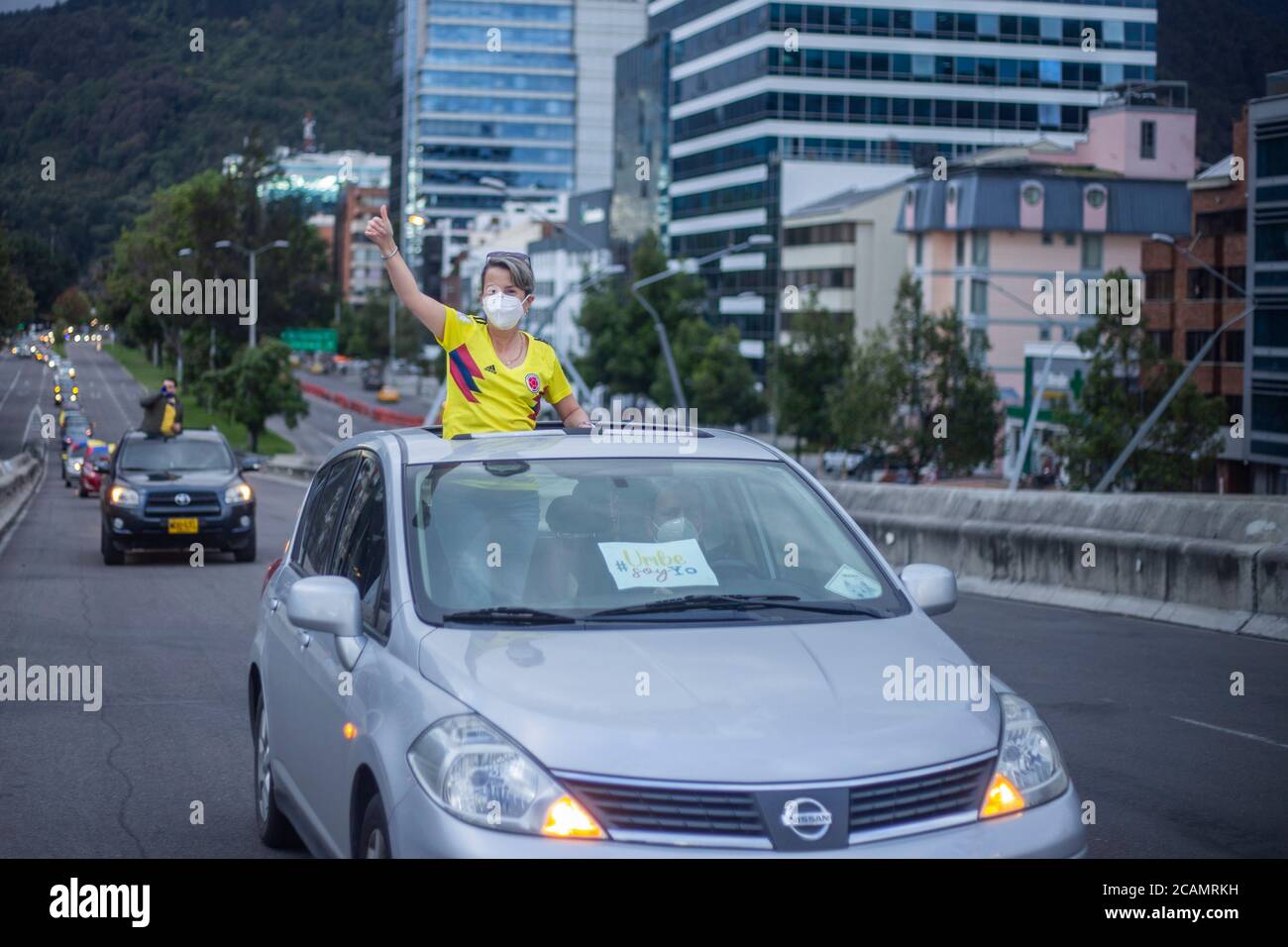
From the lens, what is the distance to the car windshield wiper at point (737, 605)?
5271mm

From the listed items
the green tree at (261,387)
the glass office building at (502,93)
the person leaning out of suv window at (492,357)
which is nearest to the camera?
the person leaning out of suv window at (492,357)

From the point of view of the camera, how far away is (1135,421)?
56.6 meters

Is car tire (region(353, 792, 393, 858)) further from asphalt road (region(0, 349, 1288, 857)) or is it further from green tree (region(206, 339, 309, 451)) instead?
green tree (region(206, 339, 309, 451))

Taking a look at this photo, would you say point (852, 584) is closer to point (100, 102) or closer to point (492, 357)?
point (492, 357)

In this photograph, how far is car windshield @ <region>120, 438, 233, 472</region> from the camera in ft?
73.6

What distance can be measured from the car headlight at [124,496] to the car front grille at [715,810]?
714 inches

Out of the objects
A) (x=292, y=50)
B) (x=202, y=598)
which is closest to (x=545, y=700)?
(x=202, y=598)

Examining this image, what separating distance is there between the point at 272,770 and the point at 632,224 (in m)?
119

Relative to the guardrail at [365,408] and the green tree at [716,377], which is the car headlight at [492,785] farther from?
the guardrail at [365,408]

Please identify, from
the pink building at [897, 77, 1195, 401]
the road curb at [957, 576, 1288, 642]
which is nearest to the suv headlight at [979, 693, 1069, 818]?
the road curb at [957, 576, 1288, 642]

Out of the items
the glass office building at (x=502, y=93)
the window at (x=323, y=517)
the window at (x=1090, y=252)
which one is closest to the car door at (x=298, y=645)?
the window at (x=323, y=517)

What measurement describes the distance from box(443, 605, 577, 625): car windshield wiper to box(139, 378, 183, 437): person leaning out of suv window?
60.9 ft

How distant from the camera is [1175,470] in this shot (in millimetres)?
56469

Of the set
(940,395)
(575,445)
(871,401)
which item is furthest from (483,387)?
(940,395)
